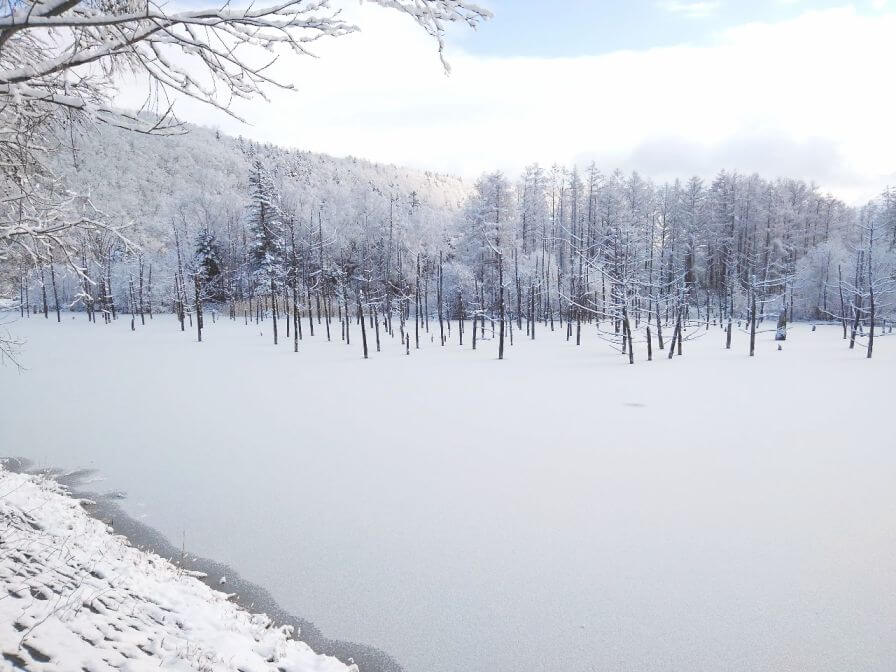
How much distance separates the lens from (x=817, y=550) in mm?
6461

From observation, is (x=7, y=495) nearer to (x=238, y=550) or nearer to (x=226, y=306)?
(x=238, y=550)

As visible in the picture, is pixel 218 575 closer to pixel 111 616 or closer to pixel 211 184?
pixel 111 616

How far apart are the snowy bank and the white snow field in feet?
3.02

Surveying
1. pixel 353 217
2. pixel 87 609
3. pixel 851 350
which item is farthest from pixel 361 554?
pixel 353 217

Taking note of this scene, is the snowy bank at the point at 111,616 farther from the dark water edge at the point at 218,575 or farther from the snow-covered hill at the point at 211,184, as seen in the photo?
the snow-covered hill at the point at 211,184

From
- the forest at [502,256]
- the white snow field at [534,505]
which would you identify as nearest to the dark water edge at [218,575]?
the white snow field at [534,505]

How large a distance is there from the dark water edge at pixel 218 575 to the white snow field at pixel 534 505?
0.16 meters

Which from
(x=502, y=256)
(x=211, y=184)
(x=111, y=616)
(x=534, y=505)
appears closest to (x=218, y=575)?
(x=111, y=616)

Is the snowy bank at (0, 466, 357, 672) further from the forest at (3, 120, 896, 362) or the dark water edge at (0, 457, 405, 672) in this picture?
the forest at (3, 120, 896, 362)

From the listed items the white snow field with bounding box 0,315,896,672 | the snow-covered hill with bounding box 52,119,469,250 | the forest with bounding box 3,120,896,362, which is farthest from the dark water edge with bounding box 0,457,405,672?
the snow-covered hill with bounding box 52,119,469,250

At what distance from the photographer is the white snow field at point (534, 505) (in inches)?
200

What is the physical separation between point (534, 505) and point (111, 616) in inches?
237

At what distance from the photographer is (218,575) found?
20.8 ft

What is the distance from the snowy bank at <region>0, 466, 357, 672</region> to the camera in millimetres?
3252
